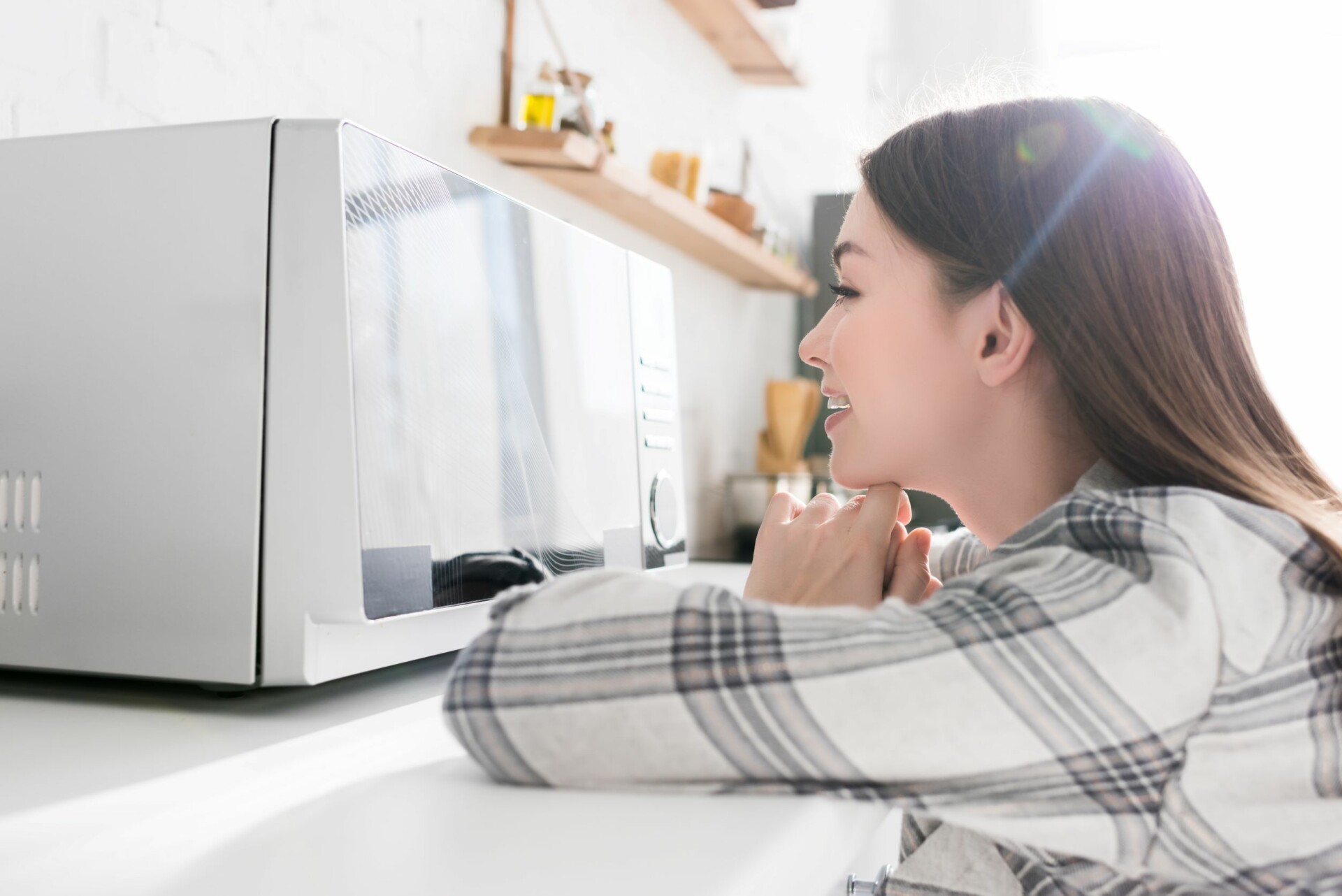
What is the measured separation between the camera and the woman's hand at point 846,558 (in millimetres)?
680

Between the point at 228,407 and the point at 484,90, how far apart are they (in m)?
0.92

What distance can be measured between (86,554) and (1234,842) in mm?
599

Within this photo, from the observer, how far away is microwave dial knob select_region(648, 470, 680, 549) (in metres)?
1.03

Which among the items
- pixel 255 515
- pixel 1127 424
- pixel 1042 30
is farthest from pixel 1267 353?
pixel 255 515

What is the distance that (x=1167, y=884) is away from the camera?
53cm

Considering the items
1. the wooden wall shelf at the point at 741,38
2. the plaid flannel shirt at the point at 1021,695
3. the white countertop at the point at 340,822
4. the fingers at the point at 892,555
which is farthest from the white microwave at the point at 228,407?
the wooden wall shelf at the point at 741,38

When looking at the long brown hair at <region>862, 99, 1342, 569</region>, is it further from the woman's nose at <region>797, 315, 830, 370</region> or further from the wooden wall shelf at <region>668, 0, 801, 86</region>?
the wooden wall shelf at <region>668, 0, 801, 86</region>

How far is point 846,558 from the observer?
2.26ft

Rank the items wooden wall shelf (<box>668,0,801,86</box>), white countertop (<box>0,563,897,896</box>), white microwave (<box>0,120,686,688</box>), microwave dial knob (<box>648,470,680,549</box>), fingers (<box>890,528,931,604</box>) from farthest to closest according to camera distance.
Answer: wooden wall shelf (<box>668,0,801,86</box>) < microwave dial knob (<box>648,470,680,549</box>) < fingers (<box>890,528,931,604</box>) < white microwave (<box>0,120,686,688</box>) < white countertop (<box>0,563,897,896</box>)

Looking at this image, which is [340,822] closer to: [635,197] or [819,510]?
[819,510]

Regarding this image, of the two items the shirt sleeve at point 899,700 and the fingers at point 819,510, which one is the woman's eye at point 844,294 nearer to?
the fingers at point 819,510

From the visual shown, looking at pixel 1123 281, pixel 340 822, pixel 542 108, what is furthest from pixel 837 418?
pixel 542 108

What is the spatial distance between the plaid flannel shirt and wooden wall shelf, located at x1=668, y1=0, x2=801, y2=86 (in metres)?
1.65

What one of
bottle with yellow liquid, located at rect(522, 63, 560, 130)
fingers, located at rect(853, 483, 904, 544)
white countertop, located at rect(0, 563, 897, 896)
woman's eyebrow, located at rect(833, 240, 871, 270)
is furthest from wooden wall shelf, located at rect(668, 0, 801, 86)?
white countertop, located at rect(0, 563, 897, 896)
